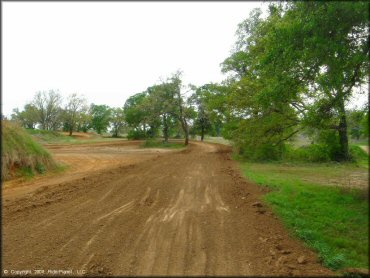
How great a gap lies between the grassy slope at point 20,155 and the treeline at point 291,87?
29.2ft

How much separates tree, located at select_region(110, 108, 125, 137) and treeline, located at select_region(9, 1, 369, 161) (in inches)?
1203

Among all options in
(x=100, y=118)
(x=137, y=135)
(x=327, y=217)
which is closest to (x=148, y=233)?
(x=327, y=217)

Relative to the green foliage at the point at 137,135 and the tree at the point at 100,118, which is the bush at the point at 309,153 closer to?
the green foliage at the point at 137,135

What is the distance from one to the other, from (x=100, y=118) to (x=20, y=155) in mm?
78333

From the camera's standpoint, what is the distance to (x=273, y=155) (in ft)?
64.7

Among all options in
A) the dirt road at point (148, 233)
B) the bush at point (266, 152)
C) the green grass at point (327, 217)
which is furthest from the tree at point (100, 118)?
the green grass at point (327, 217)

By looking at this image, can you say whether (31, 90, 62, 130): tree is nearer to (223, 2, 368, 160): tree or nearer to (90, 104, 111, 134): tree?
(90, 104, 111, 134): tree

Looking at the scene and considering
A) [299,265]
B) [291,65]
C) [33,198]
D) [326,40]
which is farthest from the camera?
[33,198]

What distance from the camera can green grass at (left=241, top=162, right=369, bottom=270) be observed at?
324 cm

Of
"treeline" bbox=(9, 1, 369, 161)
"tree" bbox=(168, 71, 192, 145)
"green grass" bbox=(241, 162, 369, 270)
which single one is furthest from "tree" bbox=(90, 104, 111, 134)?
"green grass" bbox=(241, 162, 369, 270)

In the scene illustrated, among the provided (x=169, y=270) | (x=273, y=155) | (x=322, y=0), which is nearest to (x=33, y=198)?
(x=169, y=270)

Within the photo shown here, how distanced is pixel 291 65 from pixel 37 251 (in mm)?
6591

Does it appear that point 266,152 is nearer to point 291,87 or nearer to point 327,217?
point 291,87

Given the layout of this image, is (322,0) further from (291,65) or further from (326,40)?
(291,65)
